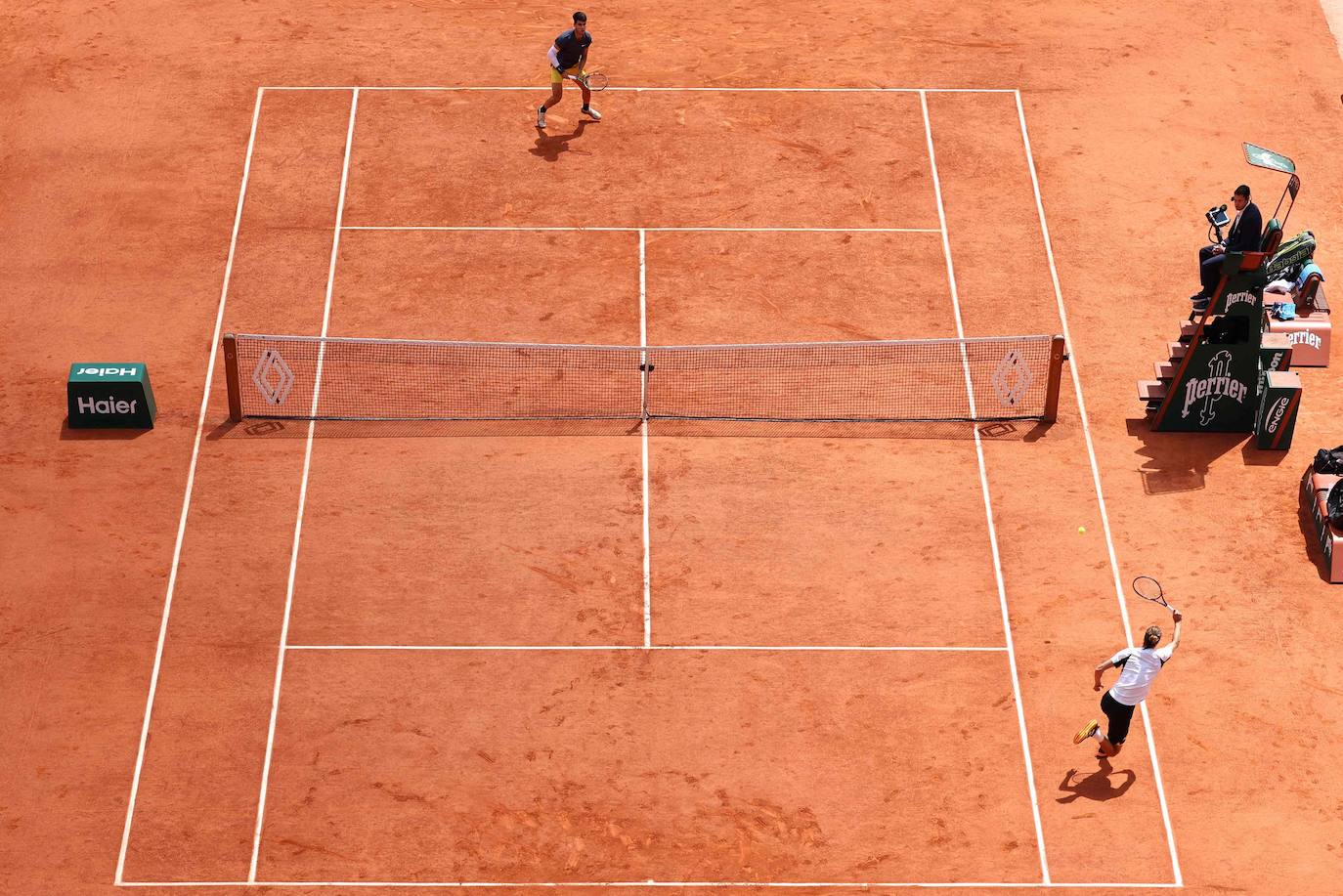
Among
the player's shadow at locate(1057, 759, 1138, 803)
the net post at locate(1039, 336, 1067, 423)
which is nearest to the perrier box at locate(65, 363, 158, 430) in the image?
the net post at locate(1039, 336, 1067, 423)

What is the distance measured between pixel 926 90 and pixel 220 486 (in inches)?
507

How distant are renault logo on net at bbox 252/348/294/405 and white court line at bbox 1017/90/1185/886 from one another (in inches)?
380

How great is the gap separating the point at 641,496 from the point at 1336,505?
7898 millimetres

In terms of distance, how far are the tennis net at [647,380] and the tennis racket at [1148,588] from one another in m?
2.86

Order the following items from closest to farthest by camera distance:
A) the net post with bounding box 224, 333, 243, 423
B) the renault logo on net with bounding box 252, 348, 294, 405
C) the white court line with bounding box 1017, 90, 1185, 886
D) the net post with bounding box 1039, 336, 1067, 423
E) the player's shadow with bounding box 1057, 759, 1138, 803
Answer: the white court line with bounding box 1017, 90, 1185, 886 → the player's shadow with bounding box 1057, 759, 1138, 803 → the net post with bounding box 224, 333, 243, 423 → the net post with bounding box 1039, 336, 1067, 423 → the renault logo on net with bounding box 252, 348, 294, 405

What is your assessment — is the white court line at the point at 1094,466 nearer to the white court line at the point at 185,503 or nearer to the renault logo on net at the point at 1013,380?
the renault logo on net at the point at 1013,380

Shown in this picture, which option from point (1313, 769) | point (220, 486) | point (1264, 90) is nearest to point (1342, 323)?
point (1264, 90)

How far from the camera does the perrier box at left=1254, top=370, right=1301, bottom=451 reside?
23672mm

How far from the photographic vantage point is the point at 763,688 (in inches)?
827

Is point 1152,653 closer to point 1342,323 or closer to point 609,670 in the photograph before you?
point 609,670

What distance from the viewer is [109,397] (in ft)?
77.9

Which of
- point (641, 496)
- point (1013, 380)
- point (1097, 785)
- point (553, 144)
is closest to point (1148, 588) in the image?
point (1097, 785)

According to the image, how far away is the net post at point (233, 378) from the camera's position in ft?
76.9

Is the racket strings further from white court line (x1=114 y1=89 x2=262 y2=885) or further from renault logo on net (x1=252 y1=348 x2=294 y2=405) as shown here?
white court line (x1=114 y1=89 x2=262 y2=885)
